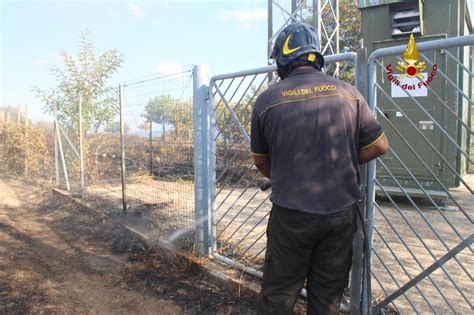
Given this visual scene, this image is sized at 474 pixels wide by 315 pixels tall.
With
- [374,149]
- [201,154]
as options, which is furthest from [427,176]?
[374,149]

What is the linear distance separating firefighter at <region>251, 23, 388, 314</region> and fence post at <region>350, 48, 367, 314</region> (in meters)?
0.45

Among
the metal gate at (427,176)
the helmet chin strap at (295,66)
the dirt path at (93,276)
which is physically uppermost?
the helmet chin strap at (295,66)

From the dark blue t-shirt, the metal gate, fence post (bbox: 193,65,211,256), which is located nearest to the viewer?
the dark blue t-shirt

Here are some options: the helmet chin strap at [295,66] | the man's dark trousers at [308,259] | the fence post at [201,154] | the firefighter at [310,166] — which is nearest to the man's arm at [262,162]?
the firefighter at [310,166]

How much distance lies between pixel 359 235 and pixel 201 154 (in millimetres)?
1998

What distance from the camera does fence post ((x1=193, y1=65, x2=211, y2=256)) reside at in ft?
13.3

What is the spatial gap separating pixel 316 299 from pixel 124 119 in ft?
15.4

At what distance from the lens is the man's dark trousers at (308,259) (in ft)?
6.79

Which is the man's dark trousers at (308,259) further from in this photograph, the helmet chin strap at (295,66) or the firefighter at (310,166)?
the helmet chin strap at (295,66)

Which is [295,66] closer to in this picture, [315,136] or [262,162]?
[315,136]

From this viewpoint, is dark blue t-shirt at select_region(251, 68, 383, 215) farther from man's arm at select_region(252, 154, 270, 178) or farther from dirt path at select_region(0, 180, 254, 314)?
dirt path at select_region(0, 180, 254, 314)

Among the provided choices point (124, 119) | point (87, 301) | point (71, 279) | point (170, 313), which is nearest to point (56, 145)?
point (124, 119)

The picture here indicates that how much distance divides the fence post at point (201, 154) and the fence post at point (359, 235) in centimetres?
180

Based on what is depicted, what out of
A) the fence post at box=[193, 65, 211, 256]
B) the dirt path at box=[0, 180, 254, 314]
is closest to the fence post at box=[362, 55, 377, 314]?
the dirt path at box=[0, 180, 254, 314]
